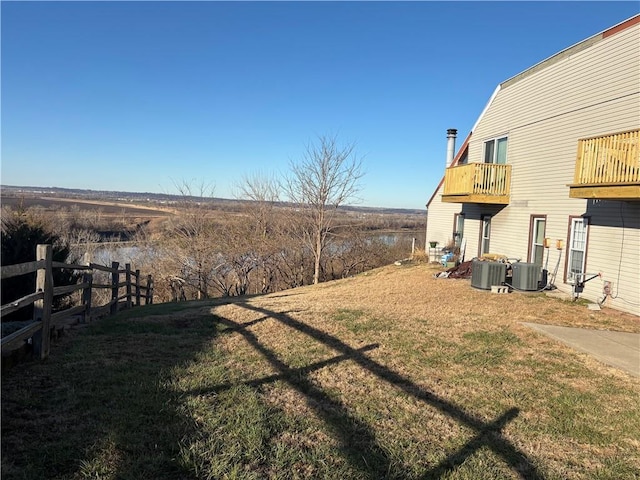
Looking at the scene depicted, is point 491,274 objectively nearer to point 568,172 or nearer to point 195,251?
point 568,172

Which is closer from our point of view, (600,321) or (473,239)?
(600,321)

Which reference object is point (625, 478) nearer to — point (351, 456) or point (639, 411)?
point (639, 411)

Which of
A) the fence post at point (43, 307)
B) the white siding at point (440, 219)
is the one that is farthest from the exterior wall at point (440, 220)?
the fence post at point (43, 307)

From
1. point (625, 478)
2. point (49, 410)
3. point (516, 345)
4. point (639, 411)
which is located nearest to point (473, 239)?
point (516, 345)

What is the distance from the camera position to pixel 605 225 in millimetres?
10648

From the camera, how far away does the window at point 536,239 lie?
13367 millimetres

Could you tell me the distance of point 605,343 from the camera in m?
6.93

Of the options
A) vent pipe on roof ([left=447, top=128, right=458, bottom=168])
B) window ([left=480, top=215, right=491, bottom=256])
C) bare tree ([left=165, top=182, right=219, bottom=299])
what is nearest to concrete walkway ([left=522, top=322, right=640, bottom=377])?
window ([left=480, top=215, right=491, bottom=256])

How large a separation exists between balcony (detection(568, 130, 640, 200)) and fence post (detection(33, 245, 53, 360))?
10165mm

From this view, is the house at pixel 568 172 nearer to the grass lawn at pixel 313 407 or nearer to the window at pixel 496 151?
the window at pixel 496 151

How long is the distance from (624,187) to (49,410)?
1037cm

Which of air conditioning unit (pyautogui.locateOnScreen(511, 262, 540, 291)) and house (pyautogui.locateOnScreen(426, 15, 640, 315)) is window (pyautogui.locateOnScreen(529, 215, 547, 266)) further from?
air conditioning unit (pyautogui.locateOnScreen(511, 262, 540, 291))

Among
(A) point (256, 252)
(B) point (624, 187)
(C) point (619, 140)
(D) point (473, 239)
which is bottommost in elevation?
(A) point (256, 252)

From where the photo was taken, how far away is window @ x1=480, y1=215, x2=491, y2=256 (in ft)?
54.2
